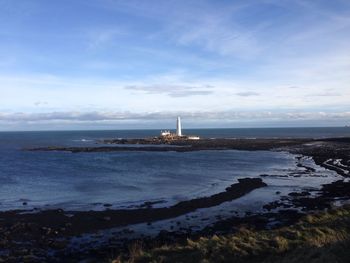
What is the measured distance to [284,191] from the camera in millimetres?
35656

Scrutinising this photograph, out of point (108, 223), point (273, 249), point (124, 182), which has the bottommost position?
point (108, 223)

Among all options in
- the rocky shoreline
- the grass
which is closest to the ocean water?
the rocky shoreline

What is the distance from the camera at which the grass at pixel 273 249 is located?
12.9 m

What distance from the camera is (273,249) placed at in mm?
14867

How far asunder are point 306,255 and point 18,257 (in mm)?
11570

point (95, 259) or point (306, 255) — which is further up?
point (306, 255)

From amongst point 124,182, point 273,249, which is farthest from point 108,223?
point 124,182

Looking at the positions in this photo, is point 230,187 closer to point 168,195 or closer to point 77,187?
point 168,195

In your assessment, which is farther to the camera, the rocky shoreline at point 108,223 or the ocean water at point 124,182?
the ocean water at point 124,182

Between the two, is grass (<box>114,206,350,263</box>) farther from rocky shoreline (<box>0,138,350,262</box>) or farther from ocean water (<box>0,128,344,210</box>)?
ocean water (<box>0,128,344,210</box>)

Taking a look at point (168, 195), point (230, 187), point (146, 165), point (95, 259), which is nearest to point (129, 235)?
point (95, 259)

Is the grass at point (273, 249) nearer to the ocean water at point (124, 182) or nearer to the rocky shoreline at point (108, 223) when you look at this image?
the rocky shoreline at point (108, 223)

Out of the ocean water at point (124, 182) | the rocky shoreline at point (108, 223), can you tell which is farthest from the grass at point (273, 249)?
the ocean water at point (124, 182)

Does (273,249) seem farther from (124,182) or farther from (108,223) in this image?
(124,182)
